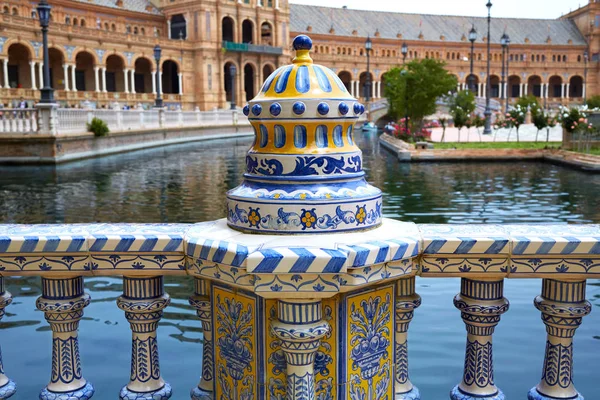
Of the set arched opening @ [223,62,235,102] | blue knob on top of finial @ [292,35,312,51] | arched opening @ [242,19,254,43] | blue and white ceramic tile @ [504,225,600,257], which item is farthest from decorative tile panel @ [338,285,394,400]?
arched opening @ [242,19,254,43]

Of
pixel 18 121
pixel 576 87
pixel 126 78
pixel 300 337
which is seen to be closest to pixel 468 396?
pixel 300 337

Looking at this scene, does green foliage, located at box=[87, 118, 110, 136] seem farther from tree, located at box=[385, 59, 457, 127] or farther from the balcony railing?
the balcony railing

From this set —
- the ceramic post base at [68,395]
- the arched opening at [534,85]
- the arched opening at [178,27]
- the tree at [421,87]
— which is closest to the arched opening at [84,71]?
the arched opening at [178,27]

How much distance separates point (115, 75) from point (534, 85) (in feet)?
185

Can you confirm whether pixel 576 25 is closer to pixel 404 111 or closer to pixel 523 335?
pixel 404 111

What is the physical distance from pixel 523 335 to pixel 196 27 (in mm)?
59834

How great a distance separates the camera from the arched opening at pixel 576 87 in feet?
288

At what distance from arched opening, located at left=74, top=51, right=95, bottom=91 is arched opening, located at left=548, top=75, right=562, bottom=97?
197 feet

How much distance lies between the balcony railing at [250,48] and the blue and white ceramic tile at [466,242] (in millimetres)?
62296

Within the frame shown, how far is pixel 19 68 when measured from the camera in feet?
158

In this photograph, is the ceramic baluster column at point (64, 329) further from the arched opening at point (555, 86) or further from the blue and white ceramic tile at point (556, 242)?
the arched opening at point (555, 86)

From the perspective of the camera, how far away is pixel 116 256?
2502 mm

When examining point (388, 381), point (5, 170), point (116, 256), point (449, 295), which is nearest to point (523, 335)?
point (449, 295)

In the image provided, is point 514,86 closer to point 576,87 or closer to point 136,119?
point 576,87
